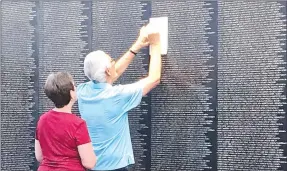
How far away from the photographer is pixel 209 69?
307 cm

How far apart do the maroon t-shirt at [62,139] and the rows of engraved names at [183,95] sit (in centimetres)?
80

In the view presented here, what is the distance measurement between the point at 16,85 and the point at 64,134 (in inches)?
47.9

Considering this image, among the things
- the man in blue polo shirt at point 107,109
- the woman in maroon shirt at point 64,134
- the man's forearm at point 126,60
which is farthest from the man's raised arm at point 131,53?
the woman in maroon shirt at point 64,134

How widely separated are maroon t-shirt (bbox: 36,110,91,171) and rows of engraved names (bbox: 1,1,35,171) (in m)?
1.01

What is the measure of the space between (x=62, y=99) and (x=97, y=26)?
3.20ft

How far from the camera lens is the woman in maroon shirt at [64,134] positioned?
8.04 feet

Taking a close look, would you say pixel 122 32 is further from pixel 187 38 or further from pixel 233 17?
pixel 233 17

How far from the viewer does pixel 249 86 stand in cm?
298

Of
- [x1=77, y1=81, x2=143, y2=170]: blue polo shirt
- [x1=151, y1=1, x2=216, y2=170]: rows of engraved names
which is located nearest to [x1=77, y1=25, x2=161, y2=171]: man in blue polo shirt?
[x1=77, y1=81, x2=143, y2=170]: blue polo shirt

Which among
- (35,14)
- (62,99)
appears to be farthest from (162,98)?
(35,14)

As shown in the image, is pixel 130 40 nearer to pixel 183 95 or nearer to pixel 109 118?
pixel 183 95

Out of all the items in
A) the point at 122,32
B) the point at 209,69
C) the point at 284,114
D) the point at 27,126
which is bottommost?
the point at 27,126

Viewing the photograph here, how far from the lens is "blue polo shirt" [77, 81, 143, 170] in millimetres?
2758

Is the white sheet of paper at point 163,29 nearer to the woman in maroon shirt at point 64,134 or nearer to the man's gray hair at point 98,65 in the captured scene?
the man's gray hair at point 98,65
